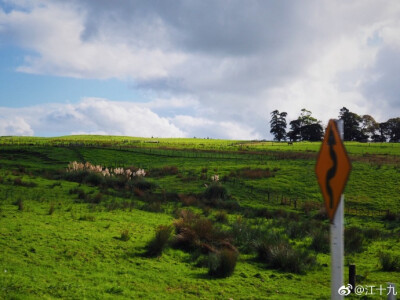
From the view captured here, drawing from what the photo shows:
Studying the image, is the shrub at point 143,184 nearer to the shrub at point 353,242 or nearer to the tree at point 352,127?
the shrub at point 353,242

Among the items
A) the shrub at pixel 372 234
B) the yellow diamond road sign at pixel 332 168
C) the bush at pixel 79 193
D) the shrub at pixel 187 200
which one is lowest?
the shrub at pixel 372 234

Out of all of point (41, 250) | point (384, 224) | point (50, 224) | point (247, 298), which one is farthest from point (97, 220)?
point (384, 224)

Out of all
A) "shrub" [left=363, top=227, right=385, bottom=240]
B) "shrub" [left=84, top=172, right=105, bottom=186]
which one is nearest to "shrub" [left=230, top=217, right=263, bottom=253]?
"shrub" [left=363, top=227, right=385, bottom=240]

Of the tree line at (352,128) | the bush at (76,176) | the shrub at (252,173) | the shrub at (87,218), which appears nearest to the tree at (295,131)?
the tree line at (352,128)

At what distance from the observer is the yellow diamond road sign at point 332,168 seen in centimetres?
489

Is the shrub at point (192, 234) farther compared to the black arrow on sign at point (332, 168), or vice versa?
the shrub at point (192, 234)

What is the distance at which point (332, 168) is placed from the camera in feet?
16.6

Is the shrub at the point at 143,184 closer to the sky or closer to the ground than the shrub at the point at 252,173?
closer to the ground

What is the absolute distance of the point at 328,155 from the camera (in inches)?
201

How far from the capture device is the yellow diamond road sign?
4895 mm

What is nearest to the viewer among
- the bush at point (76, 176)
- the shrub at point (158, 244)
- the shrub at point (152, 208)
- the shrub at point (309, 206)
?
the shrub at point (158, 244)

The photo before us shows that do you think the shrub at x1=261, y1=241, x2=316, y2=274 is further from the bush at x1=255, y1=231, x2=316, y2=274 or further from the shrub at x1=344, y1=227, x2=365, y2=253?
the shrub at x1=344, y1=227, x2=365, y2=253

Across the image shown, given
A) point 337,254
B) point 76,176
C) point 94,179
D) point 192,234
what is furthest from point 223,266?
point 76,176

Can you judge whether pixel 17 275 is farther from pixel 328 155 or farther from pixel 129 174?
pixel 129 174
